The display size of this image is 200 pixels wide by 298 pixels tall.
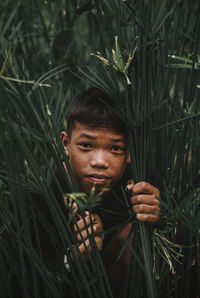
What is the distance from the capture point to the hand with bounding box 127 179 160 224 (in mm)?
715

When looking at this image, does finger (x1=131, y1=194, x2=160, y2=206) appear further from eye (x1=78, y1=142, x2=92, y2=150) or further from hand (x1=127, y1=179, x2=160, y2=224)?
eye (x1=78, y1=142, x2=92, y2=150)

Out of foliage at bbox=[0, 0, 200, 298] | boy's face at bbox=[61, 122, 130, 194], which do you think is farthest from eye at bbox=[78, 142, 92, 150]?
foliage at bbox=[0, 0, 200, 298]

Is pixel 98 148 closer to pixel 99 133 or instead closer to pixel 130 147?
A: pixel 99 133

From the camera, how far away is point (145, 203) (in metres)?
0.74

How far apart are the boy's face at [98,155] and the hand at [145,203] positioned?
0.12 meters

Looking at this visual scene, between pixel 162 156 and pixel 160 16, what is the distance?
0.35 m

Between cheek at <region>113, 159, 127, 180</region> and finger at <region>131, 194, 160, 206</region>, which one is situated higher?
cheek at <region>113, 159, 127, 180</region>

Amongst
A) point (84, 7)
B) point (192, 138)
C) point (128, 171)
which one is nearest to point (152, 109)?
point (192, 138)

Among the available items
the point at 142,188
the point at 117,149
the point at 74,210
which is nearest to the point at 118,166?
the point at 117,149

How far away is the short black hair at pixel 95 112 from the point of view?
0.87 meters

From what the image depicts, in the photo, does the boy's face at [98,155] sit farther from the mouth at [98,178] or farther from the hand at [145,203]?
the hand at [145,203]

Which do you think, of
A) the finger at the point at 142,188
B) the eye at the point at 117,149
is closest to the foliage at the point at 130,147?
the finger at the point at 142,188

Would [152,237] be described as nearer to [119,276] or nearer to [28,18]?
[119,276]

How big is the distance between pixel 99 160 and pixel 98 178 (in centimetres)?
5
